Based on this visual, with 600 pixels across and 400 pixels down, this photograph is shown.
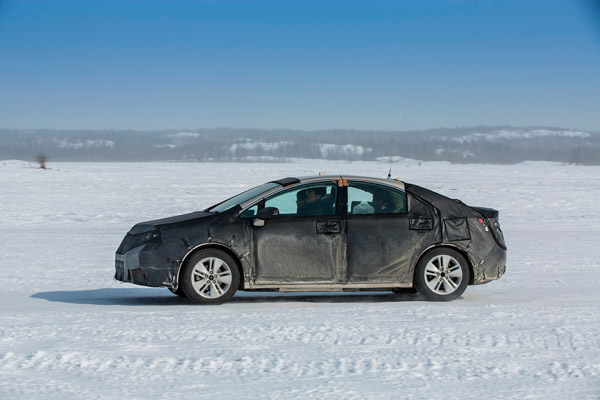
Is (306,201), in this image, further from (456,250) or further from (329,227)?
(456,250)

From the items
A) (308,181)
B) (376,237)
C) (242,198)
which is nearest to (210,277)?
(242,198)

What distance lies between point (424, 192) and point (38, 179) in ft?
133

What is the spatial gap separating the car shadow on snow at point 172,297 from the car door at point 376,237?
534 millimetres

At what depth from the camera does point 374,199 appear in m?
9.37

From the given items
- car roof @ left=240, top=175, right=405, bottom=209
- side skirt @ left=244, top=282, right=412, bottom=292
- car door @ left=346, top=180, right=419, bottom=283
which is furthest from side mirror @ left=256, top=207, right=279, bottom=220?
car door @ left=346, top=180, right=419, bottom=283

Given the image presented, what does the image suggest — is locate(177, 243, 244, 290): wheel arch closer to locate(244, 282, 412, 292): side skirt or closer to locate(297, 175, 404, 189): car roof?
locate(244, 282, 412, 292): side skirt

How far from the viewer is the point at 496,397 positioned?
531 cm

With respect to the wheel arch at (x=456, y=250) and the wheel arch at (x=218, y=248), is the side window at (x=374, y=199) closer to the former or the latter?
the wheel arch at (x=456, y=250)

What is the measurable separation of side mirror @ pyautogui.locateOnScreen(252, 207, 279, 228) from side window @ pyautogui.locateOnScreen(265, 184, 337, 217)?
16 centimetres

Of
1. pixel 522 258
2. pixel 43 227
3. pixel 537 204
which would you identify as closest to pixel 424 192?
pixel 522 258

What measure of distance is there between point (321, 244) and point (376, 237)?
623mm

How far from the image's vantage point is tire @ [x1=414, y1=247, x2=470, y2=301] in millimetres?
9273

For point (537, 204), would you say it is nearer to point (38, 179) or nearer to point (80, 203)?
point (80, 203)

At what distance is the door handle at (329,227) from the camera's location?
358 inches
